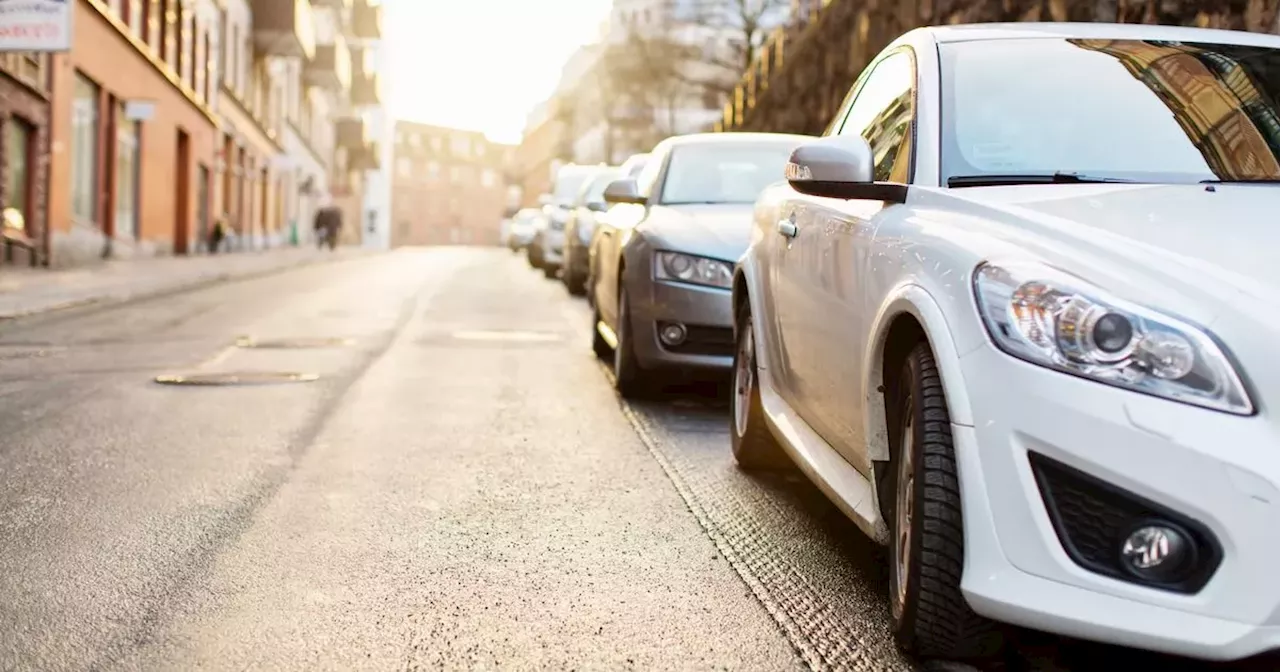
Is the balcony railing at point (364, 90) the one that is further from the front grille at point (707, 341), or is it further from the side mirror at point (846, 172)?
the side mirror at point (846, 172)

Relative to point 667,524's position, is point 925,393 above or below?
above

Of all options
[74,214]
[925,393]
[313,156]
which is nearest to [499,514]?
[925,393]

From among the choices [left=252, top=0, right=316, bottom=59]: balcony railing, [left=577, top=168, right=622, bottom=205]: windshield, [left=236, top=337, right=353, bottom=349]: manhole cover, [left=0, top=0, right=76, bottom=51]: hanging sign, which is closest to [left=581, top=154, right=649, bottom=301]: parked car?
[left=577, top=168, right=622, bottom=205]: windshield

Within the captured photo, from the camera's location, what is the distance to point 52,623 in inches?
143

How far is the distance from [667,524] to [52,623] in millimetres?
2069

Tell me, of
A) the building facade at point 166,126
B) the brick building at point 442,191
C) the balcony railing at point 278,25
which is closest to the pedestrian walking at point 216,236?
the building facade at point 166,126

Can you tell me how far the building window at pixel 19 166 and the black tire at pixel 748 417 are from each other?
59.9 ft

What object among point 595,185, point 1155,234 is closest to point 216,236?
point 595,185

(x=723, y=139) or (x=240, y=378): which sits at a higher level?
(x=723, y=139)

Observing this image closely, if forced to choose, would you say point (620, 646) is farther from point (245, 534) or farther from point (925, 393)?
point (245, 534)

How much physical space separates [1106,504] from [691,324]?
5148 millimetres

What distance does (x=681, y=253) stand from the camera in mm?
8109

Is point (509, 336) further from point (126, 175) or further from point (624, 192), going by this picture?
point (126, 175)

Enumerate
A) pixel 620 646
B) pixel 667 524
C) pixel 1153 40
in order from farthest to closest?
pixel 667 524, pixel 1153 40, pixel 620 646
